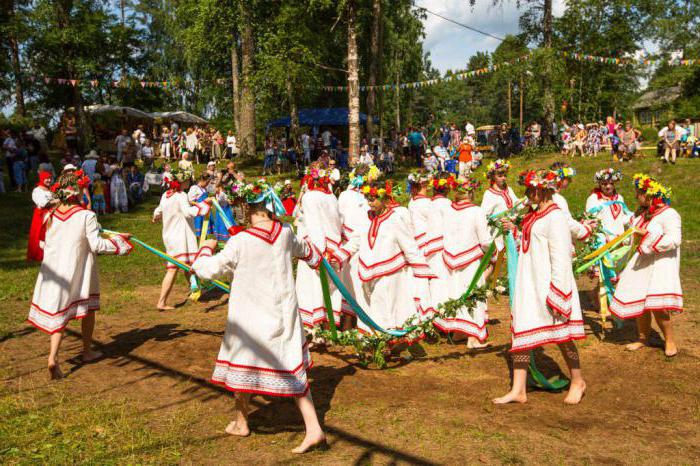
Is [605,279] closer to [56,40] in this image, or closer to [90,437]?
[90,437]

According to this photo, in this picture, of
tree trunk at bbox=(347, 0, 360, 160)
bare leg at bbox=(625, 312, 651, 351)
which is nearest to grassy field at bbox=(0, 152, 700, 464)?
bare leg at bbox=(625, 312, 651, 351)

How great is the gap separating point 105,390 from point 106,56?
30.7 metres

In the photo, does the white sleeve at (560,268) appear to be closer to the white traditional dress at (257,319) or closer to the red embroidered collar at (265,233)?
the white traditional dress at (257,319)

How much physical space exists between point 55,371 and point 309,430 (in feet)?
10.3

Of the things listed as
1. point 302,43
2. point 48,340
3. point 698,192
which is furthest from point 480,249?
point 302,43

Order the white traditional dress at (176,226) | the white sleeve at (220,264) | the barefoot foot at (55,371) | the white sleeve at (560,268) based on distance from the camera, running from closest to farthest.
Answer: the white sleeve at (220,264) < the white sleeve at (560,268) < the barefoot foot at (55,371) < the white traditional dress at (176,226)

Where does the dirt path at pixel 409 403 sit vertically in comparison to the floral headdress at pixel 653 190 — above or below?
below

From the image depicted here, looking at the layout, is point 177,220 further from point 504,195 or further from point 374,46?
point 374,46

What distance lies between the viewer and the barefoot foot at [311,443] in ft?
15.4

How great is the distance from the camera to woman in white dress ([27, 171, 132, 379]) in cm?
641

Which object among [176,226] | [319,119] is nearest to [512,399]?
[176,226]

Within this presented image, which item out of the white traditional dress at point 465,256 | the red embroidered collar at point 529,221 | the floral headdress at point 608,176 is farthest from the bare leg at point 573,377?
the floral headdress at point 608,176

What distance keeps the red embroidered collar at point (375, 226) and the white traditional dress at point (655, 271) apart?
2.83 m

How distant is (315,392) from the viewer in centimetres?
605
